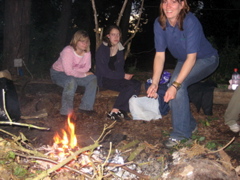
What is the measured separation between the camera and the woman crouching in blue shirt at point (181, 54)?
3.49 metres

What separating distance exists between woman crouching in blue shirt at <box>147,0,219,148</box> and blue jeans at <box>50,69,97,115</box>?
1689 mm

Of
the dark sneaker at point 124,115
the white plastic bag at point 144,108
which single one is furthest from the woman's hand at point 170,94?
the dark sneaker at point 124,115

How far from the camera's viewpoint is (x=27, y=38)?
290 inches

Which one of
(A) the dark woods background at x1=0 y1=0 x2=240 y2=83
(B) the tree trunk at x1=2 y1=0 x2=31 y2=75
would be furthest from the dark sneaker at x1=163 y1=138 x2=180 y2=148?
(B) the tree trunk at x1=2 y1=0 x2=31 y2=75

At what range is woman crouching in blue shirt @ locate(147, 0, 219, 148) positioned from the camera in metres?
3.49

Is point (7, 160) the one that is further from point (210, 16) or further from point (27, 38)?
point (210, 16)

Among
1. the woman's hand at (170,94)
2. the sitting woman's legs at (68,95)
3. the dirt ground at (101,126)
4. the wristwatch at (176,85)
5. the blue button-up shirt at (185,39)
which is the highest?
the blue button-up shirt at (185,39)

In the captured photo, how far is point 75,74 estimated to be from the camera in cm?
521

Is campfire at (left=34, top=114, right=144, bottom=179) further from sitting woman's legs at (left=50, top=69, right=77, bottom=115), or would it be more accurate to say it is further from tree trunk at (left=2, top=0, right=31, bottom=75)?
tree trunk at (left=2, top=0, right=31, bottom=75)

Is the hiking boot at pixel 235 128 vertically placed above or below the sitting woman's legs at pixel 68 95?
below

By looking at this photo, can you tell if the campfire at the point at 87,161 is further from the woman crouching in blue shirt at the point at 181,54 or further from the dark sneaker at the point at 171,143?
the woman crouching in blue shirt at the point at 181,54

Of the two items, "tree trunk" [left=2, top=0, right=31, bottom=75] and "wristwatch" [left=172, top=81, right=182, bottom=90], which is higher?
"tree trunk" [left=2, top=0, right=31, bottom=75]

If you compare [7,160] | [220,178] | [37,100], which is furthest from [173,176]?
[37,100]

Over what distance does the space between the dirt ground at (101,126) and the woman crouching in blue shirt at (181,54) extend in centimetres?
43
